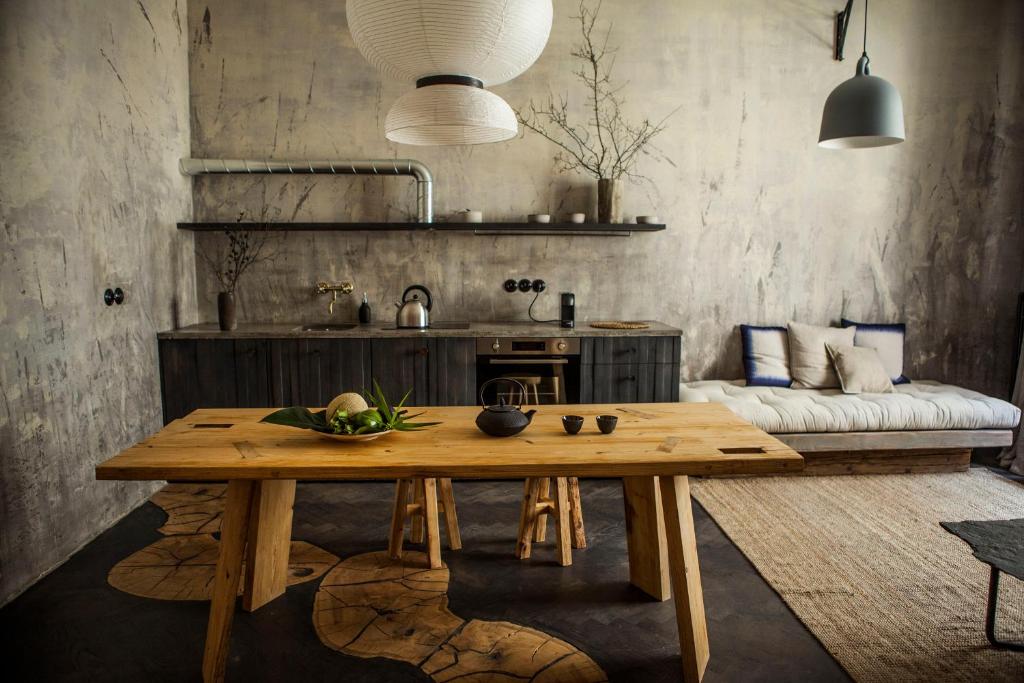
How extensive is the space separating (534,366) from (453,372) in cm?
52

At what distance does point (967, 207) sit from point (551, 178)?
3.03 meters

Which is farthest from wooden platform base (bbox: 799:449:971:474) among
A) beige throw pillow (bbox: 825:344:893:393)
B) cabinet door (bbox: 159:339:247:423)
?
cabinet door (bbox: 159:339:247:423)

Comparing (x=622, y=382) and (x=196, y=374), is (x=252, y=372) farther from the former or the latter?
(x=622, y=382)

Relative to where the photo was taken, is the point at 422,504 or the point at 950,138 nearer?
the point at 422,504

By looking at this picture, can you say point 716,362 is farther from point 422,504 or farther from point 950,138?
point 422,504

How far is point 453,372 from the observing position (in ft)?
13.6

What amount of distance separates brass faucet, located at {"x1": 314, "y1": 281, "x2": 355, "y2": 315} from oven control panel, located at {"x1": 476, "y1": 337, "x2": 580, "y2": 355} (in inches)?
42.5

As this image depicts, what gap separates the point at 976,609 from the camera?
8.30 feet

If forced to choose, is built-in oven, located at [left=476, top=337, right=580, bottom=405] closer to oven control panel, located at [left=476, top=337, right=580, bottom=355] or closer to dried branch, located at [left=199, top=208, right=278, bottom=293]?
oven control panel, located at [left=476, top=337, right=580, bottom=355]

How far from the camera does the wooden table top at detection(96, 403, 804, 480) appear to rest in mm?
1954

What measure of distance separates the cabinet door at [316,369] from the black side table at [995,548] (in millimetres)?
3104

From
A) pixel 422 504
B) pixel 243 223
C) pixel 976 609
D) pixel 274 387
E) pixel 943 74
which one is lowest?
pixel 976 609

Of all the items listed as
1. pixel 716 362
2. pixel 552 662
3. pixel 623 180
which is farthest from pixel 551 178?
pixel 552 662

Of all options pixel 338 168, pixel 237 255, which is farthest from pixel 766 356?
pixel 237 255
